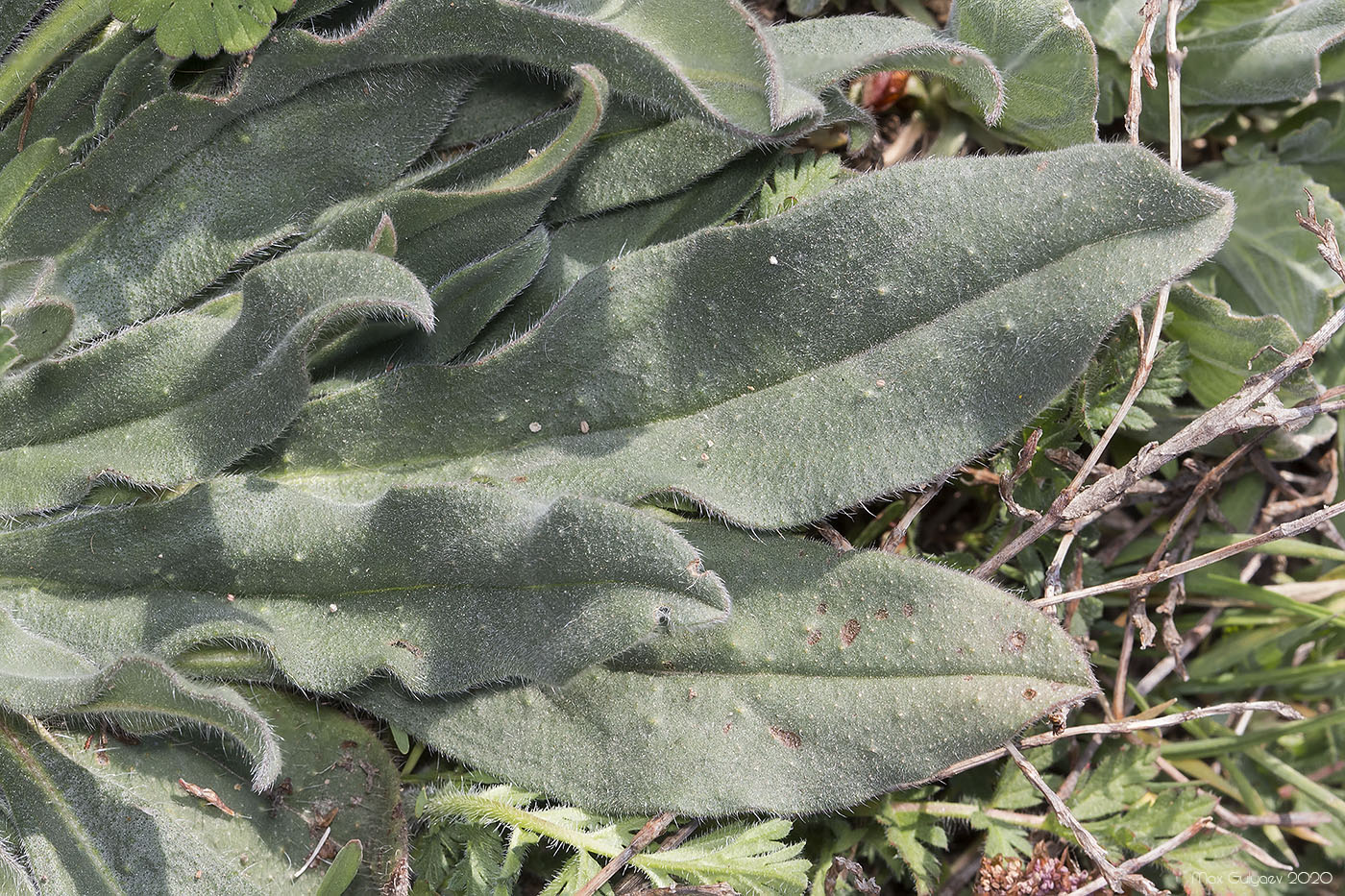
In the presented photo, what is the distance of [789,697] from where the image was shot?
2150mm

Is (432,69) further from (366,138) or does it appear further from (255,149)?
(255,149)

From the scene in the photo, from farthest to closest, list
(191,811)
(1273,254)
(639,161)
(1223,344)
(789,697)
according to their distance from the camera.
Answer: (1273,254) < (1223,344) < (639,161) < (191,811) < (789,697)

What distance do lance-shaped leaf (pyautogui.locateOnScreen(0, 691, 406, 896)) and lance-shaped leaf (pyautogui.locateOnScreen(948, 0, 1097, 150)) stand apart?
2015 mm

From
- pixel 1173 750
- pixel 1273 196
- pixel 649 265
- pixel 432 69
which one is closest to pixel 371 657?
pixel 649 265

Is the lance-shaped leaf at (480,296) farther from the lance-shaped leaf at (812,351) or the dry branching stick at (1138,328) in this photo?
the dry branching stick at (1138,328)

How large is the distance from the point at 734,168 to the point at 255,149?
Result: 104 centimetres

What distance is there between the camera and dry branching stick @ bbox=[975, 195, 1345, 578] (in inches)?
88.2

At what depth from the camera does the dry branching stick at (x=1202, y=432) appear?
224 cm

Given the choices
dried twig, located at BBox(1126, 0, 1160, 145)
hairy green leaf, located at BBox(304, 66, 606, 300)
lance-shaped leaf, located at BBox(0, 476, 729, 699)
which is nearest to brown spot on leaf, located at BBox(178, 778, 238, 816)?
lance-shaped leaf, located at BBox(0, 476, 729, 699)

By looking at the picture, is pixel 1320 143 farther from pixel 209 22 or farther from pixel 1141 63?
pixel 209 22

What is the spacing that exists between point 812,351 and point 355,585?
3.35 feet

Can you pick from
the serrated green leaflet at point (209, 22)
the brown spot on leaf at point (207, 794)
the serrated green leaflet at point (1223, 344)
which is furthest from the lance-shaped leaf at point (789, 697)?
the serrated green leaflet at point (209, 22)

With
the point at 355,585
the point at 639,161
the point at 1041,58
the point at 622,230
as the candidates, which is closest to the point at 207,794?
the point at 355,585

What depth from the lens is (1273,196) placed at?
2674mm
